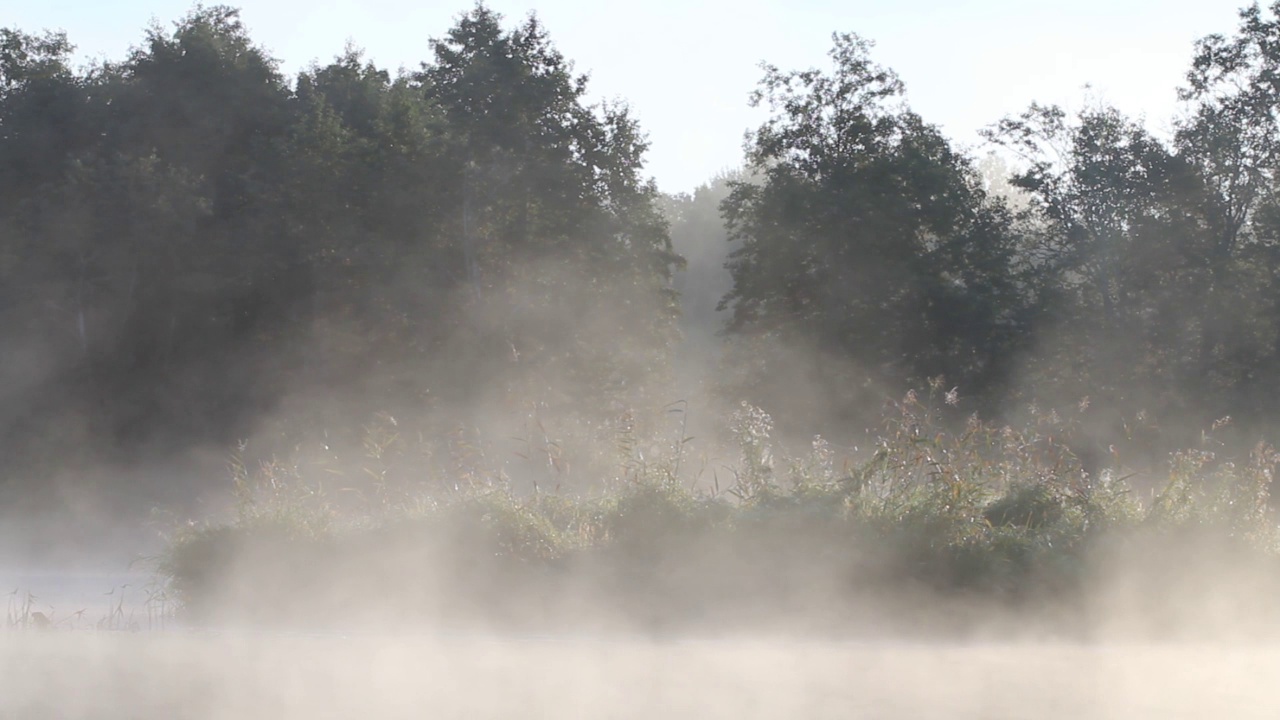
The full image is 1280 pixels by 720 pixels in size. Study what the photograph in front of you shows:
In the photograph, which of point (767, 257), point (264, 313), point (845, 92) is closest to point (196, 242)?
point (264, 313)

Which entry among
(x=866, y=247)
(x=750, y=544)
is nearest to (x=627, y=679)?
(x=750, y=544)

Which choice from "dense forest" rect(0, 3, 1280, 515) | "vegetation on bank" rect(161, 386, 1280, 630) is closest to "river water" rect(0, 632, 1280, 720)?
"vegetation on bank" rect(161, 386, 1280, 630)

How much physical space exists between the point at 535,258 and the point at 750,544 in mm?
23716

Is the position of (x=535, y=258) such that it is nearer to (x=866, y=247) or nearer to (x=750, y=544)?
(x=866, y=247)

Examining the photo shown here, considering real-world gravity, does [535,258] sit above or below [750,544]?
above

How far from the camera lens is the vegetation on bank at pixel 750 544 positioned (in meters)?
8.12

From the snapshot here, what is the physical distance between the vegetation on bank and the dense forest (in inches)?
744

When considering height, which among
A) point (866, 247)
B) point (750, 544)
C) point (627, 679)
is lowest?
point (627, 679)

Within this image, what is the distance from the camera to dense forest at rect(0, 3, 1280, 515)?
29750mm

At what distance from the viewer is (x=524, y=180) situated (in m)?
31.5

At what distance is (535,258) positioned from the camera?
3159 centimetres

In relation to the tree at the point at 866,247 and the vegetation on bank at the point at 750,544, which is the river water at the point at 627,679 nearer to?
the vegetation on bank at the point at 750,544

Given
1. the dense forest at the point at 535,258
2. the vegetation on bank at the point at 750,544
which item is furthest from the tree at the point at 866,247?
the vegetation on bank at the point at 750,544

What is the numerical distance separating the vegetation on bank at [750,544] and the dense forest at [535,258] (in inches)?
744
